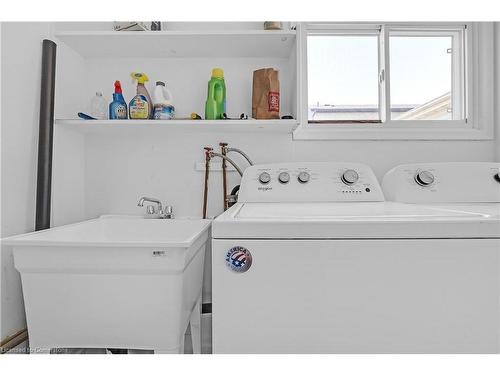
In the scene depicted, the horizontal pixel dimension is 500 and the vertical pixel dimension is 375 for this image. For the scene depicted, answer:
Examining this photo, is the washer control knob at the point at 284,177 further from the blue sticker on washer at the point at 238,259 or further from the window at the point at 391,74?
the blue sticker on washer at the point at 238,259

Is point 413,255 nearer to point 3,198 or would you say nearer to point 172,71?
point 3,198

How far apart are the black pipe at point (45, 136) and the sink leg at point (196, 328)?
747 mm

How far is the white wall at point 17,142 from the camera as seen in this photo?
4.35 ft

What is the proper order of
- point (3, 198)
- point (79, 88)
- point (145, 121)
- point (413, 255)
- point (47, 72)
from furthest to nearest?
point (79, 88), point (145, 121), point (47, 72), point (3, 198), point (413, 255)

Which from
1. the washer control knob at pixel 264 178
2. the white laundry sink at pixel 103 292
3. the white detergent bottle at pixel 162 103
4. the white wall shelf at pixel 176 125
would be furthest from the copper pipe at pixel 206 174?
the white laundry sink at pixel 103 292

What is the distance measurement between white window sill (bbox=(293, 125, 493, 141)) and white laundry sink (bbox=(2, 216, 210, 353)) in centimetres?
106

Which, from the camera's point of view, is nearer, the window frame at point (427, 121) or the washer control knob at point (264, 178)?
the washer control knob at point (264, 178)

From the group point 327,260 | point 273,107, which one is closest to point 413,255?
point 327,260

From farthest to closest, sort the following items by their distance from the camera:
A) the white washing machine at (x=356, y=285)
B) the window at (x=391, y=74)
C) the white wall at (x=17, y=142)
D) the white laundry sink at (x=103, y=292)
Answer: the window at (x=391, y=74)
the white wall at (x=17, y=142)
the white laundry sink at (x=103, y=292)
the white washing machine at (x=356, y=285)

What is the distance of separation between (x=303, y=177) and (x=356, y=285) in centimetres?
74

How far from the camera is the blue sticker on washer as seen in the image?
2.82 ft

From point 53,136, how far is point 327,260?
4.62 feet

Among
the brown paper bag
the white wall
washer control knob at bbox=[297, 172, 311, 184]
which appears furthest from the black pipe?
washer control knob at bbox=[297, 172, 311, 184]

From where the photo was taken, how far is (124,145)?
1.90 m
